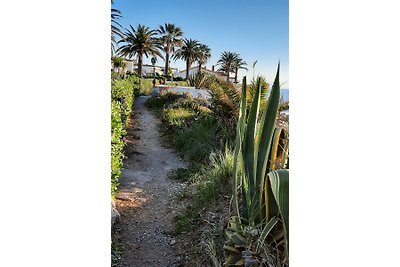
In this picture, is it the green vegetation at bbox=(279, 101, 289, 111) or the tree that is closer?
the green vegetation at bbox=(279, 101, 289, 111)

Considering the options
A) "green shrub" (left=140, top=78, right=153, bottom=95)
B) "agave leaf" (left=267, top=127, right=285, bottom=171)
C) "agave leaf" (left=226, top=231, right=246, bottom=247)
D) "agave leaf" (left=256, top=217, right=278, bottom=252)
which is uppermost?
"green shrub" (left=140, top=78, right=153, bottom=95)

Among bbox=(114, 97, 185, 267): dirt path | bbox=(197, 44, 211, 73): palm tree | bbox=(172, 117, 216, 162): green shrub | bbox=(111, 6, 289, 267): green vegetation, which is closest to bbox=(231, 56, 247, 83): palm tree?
bbox=(111, 6, 289, 267): green vegetation

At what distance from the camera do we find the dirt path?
1.89 meters

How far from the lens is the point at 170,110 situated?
4441 millimetres

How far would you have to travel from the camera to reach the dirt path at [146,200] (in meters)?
1.89

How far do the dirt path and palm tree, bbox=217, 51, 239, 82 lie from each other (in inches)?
41.1

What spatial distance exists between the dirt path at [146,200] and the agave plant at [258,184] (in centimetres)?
58

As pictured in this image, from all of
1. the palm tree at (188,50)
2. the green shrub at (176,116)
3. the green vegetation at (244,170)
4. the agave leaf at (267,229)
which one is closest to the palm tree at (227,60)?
the green vegetation at (244,170)

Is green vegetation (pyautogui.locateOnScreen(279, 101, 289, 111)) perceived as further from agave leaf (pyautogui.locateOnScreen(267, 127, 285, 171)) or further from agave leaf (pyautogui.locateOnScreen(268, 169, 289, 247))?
agave leaf (pyautogui.locateOnScreen(268, 169, 289, 247))

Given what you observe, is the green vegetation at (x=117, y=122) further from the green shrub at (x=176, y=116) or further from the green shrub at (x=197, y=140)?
the green shrub at (x=176, y=116)

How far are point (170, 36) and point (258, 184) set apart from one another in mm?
773
